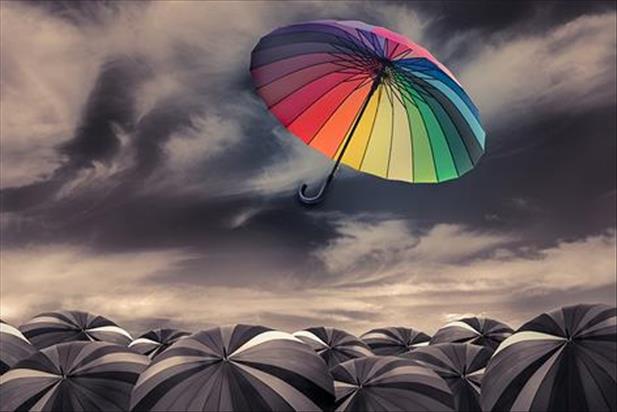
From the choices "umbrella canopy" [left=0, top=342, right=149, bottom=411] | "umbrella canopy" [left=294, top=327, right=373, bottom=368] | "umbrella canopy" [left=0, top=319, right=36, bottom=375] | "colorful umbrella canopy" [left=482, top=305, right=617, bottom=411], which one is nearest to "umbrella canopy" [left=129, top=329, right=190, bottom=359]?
"umbrella canopy" [left=0, top=319, right=36, bottom=375]

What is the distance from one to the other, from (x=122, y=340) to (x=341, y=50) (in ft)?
54.0

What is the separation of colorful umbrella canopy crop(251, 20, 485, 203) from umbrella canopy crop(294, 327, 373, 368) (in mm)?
6832

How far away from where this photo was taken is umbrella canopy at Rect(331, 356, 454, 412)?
53.1 ft

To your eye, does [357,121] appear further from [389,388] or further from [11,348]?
[11,348]

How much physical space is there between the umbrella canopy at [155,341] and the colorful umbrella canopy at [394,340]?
7718 mm

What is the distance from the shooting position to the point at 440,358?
2128cm

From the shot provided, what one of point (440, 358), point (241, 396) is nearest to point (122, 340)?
point (440, 358)

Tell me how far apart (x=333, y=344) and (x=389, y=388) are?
29.5ft

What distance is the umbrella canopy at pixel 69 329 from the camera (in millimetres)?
27672

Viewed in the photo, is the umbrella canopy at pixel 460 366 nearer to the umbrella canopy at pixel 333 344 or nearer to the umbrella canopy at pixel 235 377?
the umbrella canopy at pixel 333 344

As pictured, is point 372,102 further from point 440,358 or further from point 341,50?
point 440,358

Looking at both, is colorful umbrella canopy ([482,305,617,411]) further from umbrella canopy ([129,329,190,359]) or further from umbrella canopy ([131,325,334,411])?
umbrella canopy ([129,329,190,359])

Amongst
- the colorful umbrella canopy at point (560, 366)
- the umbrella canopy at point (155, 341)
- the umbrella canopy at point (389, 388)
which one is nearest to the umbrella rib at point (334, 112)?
the umbrella canopy at point (389, 388)

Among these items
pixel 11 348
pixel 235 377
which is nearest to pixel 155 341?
pixel 11 348
